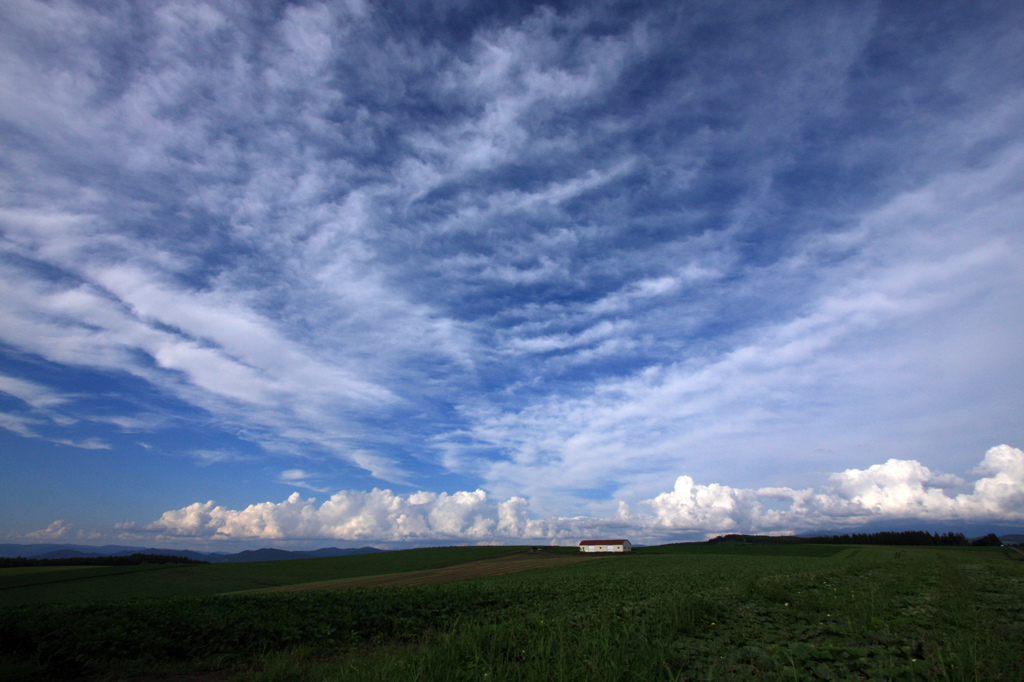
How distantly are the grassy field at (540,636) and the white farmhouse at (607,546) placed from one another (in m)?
115

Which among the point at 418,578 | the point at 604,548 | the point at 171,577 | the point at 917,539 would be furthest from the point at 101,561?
the point at 917,539

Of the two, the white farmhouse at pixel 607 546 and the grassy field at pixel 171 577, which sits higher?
the grassy field at pixel 171 577

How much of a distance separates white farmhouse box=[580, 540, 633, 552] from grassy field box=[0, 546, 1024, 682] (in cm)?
11522

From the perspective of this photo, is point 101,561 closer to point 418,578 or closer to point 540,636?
point 418,578

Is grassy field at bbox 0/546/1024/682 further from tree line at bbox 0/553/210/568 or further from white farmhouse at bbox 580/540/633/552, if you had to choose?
white farmhouse at bbox 580/540/633/552

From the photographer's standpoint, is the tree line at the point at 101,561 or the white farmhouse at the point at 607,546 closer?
the tree line at the point at 101,561

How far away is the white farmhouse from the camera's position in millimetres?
126137

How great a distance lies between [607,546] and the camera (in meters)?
128

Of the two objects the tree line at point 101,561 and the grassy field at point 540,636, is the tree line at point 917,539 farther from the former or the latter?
the tree line at point 101,561

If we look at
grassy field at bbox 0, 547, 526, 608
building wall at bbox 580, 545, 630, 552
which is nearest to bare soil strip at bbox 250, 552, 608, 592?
grassy field at bbox 0, 547, 526, 608

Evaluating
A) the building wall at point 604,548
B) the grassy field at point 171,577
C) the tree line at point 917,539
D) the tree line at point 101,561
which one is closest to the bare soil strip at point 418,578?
the grassy field at point 171,577

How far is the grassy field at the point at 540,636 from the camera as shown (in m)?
7.50

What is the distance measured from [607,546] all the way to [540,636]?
132 meters

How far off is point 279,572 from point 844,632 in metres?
69.0
